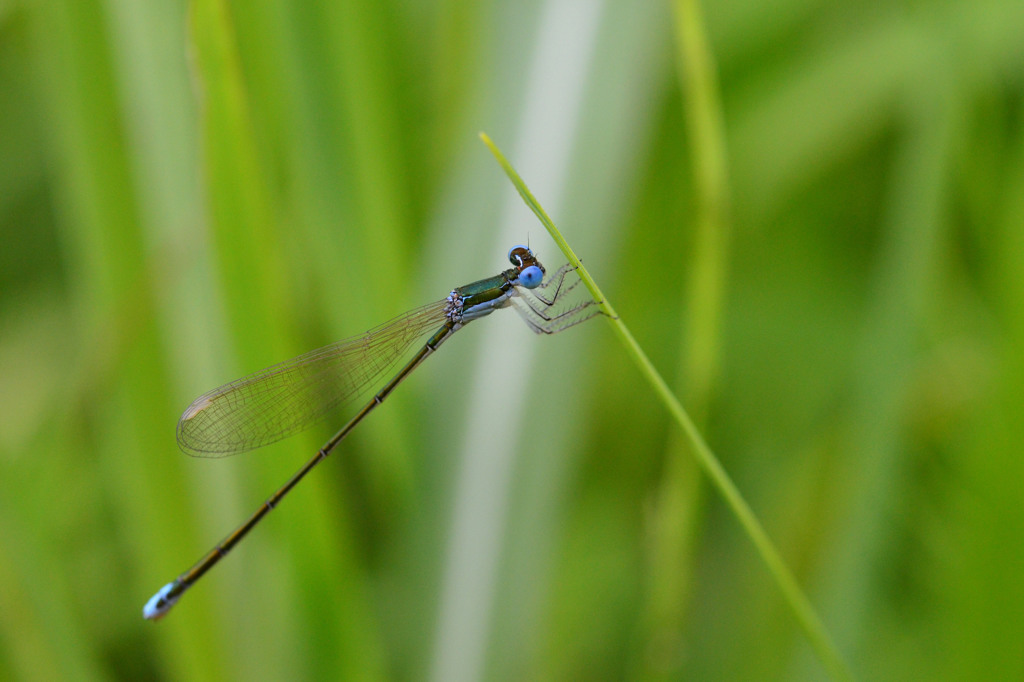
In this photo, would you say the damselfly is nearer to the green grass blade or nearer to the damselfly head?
the damselfly head

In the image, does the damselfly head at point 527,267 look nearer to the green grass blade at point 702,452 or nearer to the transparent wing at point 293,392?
the transparent wing at point 293,392

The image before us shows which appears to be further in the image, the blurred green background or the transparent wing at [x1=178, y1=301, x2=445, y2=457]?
the transparent wing at [x1=178, y1=301, x2=445, y2=457]

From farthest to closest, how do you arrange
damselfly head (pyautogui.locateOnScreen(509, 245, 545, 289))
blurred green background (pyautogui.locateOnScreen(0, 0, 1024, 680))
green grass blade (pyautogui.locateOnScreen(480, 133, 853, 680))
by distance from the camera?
1. damselfly head (pyautogui.locateOnScreen(509, 245, 545, 289))
2. blurred green background (pyautogui.locateOnScreen(0, 0, 1024, 680))
3. green grass blade (pyautogui.locateOnScreen(480, 133, 853, 680))

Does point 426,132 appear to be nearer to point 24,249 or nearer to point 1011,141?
point 24,249

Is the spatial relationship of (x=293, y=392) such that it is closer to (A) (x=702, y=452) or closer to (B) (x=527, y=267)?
(B) (x=527, y=267)

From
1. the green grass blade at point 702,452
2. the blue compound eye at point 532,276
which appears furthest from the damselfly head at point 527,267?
the green grass blade at point 702,452

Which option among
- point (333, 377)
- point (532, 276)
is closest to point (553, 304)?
point (532, 276)

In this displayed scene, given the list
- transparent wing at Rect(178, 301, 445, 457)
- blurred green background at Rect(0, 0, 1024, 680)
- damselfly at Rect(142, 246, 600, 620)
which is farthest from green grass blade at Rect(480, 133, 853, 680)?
transparent wing at Rect(178, 301, 445, 457)
